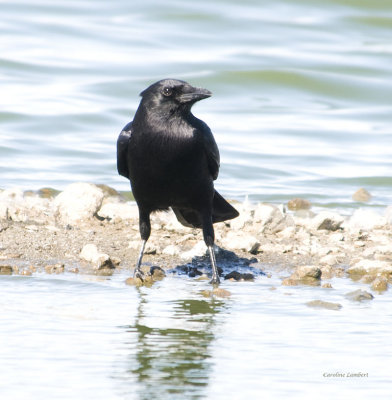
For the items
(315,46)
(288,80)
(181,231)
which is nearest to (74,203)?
(181,231)

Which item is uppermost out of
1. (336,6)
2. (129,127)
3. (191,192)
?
(336,6)

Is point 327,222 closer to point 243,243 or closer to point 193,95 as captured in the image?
point 243,243

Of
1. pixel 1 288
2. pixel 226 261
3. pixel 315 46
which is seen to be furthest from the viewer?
pixel 315 46

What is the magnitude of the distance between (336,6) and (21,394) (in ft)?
69.0

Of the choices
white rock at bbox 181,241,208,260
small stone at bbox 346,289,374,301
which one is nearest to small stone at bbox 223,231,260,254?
white rock at bbox 181,241,208,260

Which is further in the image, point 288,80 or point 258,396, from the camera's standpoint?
point 288,80

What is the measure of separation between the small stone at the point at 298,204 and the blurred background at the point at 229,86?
0.45 meters

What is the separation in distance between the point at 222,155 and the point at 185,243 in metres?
6.22

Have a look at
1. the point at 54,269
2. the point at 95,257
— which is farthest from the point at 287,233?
the point at 54,269

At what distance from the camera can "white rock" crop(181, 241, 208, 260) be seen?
25.3 ft

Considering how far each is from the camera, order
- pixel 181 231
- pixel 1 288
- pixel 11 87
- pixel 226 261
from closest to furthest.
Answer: pixel 1 288 < pixel 226 261 < pixel 181 231 < pixel 11 87

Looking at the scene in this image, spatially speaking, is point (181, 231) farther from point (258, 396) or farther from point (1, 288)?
point (258, 396)

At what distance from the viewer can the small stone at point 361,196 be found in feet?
39.5

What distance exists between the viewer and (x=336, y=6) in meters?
23.8
